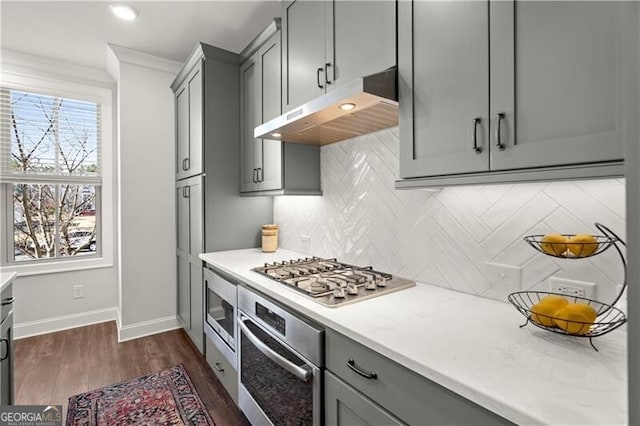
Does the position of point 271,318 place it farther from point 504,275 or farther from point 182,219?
point 182,219

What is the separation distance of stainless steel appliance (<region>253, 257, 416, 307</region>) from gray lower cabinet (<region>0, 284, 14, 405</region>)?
4.06 feet

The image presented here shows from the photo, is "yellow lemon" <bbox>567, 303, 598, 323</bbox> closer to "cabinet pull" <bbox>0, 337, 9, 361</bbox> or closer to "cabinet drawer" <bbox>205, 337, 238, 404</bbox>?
"cabinet drawer" <bbox>205, 337, 238, 404</bbox>

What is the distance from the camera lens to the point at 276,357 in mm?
1385

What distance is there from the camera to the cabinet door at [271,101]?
2.02 meters

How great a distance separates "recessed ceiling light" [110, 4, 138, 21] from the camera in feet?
7.37

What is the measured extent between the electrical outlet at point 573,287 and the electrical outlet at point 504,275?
0.35 feet

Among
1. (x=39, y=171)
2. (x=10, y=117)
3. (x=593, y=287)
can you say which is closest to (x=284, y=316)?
(x=593, y=287)

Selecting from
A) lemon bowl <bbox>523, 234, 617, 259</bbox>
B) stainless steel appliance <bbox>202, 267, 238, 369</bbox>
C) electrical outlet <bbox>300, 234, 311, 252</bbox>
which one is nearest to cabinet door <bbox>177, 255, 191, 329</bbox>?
→ stainless steel appliance <bbox>202, 267, 238, 369</bbox>

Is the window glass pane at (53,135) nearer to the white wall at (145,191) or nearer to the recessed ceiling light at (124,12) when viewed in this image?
the white wall at (145,191)

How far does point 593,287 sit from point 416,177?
0.68 metres

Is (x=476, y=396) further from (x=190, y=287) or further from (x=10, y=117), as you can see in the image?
(x=10, y=117)

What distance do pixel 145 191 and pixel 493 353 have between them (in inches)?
125

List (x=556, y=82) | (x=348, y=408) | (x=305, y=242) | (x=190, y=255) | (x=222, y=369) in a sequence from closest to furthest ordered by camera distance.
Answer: (x=556, y=82)
(x=348, y=408)
(x=222, y=369)
(x=305, y=242)
(x=190, y=255)

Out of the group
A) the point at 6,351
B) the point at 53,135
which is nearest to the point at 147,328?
the point at 6,351
